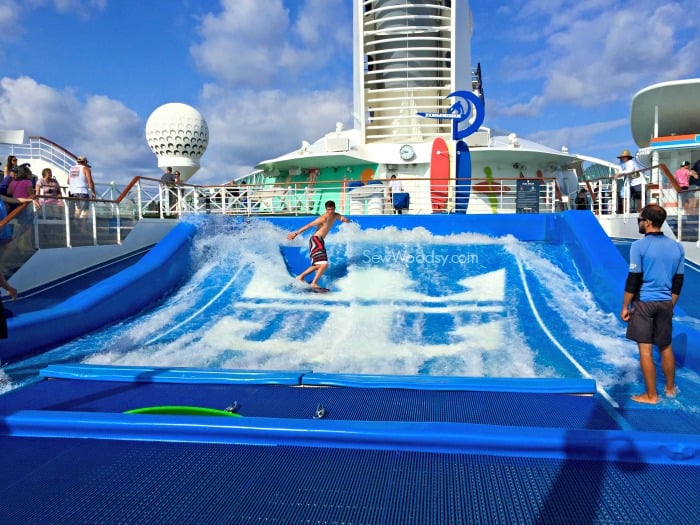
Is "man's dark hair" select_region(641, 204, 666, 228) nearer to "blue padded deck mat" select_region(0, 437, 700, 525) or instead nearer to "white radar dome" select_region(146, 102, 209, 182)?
"blue padded deck mat" select_region(0, 437, 700, 525)

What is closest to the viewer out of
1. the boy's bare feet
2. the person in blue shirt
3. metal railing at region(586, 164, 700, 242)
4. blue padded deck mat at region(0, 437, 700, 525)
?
blue padded deck mat at region(0, 437, 700, 525)

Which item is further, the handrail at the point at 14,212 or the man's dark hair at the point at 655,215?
the handrail at the point at 14,212

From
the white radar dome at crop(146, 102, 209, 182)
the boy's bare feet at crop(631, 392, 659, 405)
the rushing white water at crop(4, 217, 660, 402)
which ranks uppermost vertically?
the white radar dome at crop(146, 102, 209, 182)

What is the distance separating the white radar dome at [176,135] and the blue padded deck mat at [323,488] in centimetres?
2480

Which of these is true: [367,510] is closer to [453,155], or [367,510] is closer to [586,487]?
[586,487]

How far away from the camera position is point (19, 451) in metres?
2.85

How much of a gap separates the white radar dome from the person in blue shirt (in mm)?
24860

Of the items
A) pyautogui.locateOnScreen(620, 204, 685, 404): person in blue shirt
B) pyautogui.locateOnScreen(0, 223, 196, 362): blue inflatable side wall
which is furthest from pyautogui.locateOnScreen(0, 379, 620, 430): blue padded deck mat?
pyautogui.locateOnScreen(0, 223, 196, 362): blue inflatable side wall

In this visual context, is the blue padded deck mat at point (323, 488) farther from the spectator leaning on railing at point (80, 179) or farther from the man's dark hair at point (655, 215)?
the spectator leaning on railing at point (80, 179)

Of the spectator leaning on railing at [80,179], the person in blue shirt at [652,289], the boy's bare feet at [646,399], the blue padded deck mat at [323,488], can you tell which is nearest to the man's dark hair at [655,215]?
the person in blue shirt at [652,289]

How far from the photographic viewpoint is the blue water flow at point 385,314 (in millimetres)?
5051

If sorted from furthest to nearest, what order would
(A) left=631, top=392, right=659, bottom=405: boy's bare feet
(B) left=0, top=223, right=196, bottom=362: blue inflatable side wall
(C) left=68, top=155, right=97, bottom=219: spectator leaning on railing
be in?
(C) left=68, top=155, right=97, bottom=219: spectator leaning on railing
(B) left=0, top=223, right=196, bottom=362: blue inflatable side wall
(A) left=631, top=392, right=659, bottom=405: boy's bare feet

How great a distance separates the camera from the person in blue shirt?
366 cm

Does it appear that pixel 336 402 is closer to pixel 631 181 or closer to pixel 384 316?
pixel 384 316
